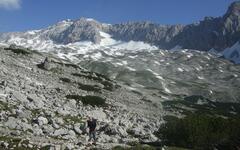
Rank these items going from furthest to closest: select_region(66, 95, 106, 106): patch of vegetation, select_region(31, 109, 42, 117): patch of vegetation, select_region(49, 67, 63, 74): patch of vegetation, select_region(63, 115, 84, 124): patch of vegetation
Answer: select_region(49, 67, 63, 74): patch of vegetation < select_region(66, 95, 106, 106): patch of vegetation < select_region(63, 115, 84, 124): patch of vegetation < select_region(31, 109, 42, 117): patch of vegetation

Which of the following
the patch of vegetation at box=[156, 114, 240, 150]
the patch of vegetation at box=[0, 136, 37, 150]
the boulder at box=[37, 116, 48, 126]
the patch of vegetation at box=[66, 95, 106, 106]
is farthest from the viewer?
the patch of vegetation at box=[66, 95, 106, 106]

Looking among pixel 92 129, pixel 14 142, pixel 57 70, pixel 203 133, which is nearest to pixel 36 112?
pixel 92 129

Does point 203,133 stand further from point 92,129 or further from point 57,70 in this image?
point 57,70

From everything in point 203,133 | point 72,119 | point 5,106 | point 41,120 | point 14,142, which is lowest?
point 14,142

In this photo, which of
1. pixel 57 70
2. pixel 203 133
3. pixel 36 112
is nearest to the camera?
pixel 203 133

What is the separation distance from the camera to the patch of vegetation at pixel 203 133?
133 feet

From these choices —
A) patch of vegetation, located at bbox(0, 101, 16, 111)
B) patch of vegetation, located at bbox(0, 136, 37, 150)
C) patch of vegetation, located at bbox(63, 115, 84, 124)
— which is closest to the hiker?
patch of vegetation, located at bbox(63, 115, 84, 124)

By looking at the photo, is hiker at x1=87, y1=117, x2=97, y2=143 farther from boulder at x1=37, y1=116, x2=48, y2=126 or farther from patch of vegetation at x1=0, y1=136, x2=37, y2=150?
patch of vegetation at x1=0, y1=136, x2=37, y2=150

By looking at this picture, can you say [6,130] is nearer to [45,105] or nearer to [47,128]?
[47,128]

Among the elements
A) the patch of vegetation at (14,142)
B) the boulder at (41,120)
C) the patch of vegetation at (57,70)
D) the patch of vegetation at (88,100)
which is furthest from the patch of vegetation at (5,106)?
the patch of vegetation at (57,70)

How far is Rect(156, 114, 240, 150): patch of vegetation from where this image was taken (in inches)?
1599

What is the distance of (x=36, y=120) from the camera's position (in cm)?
3888

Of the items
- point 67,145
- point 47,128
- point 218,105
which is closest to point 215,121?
point 47,128

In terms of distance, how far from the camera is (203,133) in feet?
135
